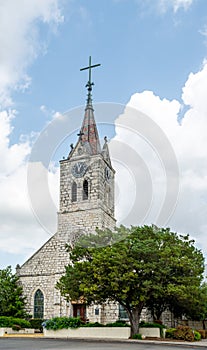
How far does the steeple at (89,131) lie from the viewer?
140 ft

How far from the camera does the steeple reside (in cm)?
4272

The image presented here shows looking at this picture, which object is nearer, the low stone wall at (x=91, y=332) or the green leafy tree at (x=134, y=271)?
→ the green leafy tree at (x=134, y=271)

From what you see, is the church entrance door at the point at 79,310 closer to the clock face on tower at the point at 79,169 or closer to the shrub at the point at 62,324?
the shrub at the point at 62,324

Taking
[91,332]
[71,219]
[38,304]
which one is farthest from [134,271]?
[38,304]

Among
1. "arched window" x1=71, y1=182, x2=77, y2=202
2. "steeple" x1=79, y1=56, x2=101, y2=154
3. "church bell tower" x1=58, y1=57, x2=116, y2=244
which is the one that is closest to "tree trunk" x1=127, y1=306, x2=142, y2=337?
"church bell tower" x1=58, y1=57, x2=116, y2=244

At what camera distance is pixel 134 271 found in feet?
87.7

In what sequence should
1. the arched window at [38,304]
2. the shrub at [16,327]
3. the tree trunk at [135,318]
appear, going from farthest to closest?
the arched window at [38,304] → the shrub at [16,327] → the tree trunk at [135,318]

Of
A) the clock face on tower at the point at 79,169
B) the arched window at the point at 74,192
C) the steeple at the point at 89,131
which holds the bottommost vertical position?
the arched window at the point at 74,192

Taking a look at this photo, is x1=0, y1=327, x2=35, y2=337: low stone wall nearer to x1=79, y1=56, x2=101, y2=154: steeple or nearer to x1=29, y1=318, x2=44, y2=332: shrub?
x1=29, y1=318, x2=44, y2=332: shrub

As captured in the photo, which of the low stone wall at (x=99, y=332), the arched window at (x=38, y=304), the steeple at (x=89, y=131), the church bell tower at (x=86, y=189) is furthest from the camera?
the steeple at (x=89, y=131)

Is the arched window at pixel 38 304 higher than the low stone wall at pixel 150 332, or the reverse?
the arched window at pixel 38 304

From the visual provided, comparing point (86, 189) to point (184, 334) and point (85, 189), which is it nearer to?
point (85, 189)

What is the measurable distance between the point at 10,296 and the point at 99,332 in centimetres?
1288

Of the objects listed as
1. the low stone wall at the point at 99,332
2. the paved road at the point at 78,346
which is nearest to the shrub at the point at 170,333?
the low stone wall at the point at 99,332
